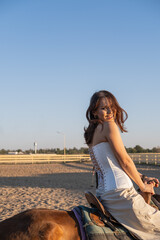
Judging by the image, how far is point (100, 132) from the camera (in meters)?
2.23

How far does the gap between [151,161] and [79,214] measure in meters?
28.1

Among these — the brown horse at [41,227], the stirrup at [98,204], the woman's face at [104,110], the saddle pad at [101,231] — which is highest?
the woman's face at [104,110]

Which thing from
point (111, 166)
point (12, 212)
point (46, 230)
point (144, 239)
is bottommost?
point (12, 212)

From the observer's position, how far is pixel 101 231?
202cm

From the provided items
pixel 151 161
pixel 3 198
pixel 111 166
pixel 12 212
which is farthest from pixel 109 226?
pixel 151 161

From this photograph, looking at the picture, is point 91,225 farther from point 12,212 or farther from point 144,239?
point 12,212

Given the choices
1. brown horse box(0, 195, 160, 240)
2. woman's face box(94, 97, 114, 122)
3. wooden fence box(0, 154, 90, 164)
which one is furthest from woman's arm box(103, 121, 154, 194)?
wooden fence box(0, 154, 90, 164)

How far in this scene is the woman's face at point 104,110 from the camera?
2320mm

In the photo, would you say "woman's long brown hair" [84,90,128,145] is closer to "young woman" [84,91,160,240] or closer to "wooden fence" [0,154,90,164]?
"young woman" [84,91,160,240]

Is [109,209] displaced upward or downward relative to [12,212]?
upward

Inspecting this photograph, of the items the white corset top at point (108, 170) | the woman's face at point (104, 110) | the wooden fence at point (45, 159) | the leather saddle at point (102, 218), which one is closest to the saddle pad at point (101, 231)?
the leather saddle at point (102, 218)

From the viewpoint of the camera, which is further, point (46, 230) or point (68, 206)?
point (68, 206)

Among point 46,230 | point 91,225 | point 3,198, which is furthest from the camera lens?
point 3,198

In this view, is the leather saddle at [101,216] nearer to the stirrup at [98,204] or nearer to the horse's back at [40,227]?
the stirrup at [98,204]
